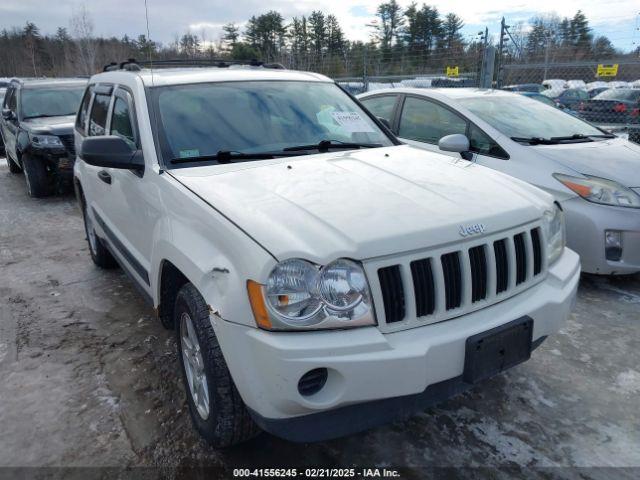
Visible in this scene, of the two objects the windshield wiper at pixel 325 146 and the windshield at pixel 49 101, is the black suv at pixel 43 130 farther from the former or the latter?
the windshield wiper at pixel 325 146

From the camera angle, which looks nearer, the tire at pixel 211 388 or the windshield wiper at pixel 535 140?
the tire at pixel 211 388

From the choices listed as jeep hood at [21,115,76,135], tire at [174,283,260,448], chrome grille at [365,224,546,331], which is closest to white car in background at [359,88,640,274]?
chrome grille at [365,224,546,331]

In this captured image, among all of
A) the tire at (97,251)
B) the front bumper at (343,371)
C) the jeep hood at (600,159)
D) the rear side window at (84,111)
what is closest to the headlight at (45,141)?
the rear side window at (84,111)

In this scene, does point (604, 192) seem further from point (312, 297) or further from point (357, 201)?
point (312, 297)

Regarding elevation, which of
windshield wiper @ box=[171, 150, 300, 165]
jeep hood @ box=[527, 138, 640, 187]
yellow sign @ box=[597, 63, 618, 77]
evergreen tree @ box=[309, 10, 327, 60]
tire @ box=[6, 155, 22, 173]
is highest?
evergreen tree @ box=[309, 10, 327, 60]

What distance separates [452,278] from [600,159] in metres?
3.03

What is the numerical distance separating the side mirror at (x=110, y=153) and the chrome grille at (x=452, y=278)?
1.65m

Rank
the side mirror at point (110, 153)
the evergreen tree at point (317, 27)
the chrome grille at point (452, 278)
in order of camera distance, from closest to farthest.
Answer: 1. the chrome grille at point (452, 278)
2. the side mirror at point (110, 153)
3. the evergreen tree at point (317, 27)

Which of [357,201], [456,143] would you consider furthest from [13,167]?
[357,201]

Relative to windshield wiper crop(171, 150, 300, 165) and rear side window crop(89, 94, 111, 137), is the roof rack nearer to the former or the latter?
rear side window crop(89, 94, 111, 137)

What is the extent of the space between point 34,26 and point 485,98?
239ft

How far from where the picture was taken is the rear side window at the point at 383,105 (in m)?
5.72

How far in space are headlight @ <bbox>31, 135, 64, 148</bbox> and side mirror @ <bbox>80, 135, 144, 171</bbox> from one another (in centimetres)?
544

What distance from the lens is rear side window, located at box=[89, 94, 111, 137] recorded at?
3.78 meters
